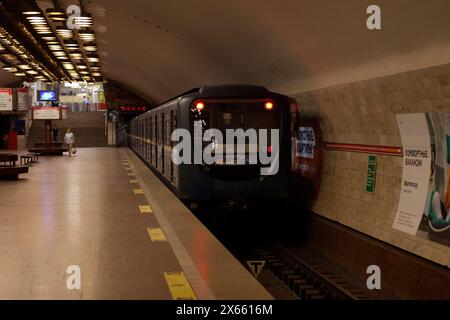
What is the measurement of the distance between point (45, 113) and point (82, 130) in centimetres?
1753

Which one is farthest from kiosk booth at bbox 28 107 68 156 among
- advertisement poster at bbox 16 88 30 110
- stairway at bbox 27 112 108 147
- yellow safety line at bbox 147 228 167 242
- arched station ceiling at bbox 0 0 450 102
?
yellow safety line at bbox 147 228 167 242

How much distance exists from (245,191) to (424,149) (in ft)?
10.8

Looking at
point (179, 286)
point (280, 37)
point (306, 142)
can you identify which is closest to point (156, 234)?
point (179, 286)

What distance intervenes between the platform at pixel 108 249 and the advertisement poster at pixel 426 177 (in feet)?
8.52

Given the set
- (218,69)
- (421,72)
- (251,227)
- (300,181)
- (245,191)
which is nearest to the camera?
(421,72)

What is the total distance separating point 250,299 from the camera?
468 cm

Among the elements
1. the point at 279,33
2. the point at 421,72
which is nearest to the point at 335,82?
the point at 279,33

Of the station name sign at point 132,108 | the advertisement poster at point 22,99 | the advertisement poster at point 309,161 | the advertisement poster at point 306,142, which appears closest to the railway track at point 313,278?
the advertisement poster at point 309,161

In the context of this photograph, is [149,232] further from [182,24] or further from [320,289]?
[182,24]

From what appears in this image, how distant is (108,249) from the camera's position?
676 cm

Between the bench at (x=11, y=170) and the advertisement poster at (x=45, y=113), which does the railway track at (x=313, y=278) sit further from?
the advertisement poster at (x=45, y=113)

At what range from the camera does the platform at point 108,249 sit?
5.02 metres

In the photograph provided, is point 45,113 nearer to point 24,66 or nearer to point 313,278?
point 24,66

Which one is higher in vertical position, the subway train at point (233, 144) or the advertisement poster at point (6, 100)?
the advertisement poster at point (6, 100)
